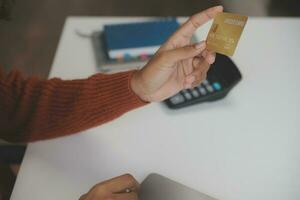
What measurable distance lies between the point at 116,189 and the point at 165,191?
3.3 inches

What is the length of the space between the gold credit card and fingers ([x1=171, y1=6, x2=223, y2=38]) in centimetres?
3

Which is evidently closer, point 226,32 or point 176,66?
point 226,32

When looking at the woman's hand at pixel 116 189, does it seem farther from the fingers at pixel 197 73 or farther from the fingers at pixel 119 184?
the fingers at pixel 197 73

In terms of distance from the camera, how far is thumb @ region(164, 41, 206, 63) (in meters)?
0.65

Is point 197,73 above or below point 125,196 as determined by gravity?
above

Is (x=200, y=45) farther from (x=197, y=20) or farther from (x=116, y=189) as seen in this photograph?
(x=116, y=189)

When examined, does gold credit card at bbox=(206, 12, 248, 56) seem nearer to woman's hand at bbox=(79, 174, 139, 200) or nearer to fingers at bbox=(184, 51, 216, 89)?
fingers at bbox=(184, 51, 216, 89)

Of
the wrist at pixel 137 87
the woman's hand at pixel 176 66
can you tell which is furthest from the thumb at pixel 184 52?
the wrist at pixel 137 87

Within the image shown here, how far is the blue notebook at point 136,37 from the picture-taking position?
892 millimetres

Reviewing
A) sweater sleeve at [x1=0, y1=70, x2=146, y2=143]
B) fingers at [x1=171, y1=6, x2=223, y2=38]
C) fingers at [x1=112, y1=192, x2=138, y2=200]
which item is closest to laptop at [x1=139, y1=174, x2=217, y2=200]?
fingers at [x1=112, y1=192, x2=138, y2=200]

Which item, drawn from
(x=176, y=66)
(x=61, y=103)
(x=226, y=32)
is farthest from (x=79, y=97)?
(x=226, y=32)

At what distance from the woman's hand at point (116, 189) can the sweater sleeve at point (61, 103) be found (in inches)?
5.8

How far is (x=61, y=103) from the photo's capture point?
0.78 metres

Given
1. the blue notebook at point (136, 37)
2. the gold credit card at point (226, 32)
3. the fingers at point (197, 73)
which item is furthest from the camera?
the blue notebook at point (136, 37)
